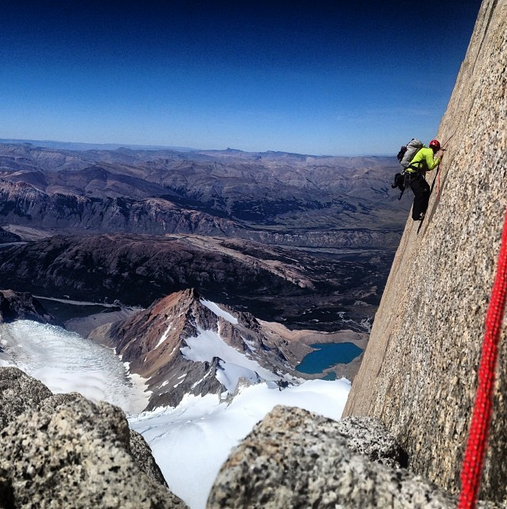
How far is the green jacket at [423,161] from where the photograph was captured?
993cm

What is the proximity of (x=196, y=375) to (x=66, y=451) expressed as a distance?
94.4 meters

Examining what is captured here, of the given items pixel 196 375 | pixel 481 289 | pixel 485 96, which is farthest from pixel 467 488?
pixel 196 375

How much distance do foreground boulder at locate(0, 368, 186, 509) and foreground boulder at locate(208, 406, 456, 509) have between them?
1.44m

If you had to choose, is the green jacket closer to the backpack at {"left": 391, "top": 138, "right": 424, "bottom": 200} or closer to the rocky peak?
the backpack at {"left": 391, "top": 138, "right": 424, "bottom": 200}

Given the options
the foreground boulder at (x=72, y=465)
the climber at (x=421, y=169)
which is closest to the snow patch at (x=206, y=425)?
the climber at (x=421, y=169)

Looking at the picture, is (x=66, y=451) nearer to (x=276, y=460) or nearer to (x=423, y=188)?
(x=276, y=460)

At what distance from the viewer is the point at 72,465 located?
19.1 ft

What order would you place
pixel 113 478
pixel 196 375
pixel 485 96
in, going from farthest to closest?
pixel 196 375 → pixel 485 96 → pixel 113 478

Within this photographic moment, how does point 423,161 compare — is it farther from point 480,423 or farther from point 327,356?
point 327,356

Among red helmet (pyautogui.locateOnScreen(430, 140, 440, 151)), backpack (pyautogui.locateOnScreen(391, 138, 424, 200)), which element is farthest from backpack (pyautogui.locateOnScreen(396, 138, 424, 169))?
red helmet (pyautogui.locateOnScreen(430, 140, 440, 151))

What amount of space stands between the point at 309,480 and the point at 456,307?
12.0 ft

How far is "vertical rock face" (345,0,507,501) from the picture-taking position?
18.8 feet

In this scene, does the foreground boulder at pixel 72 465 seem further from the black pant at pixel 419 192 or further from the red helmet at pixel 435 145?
the red helmet at pixel 435 145

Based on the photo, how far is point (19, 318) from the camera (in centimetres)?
13775
